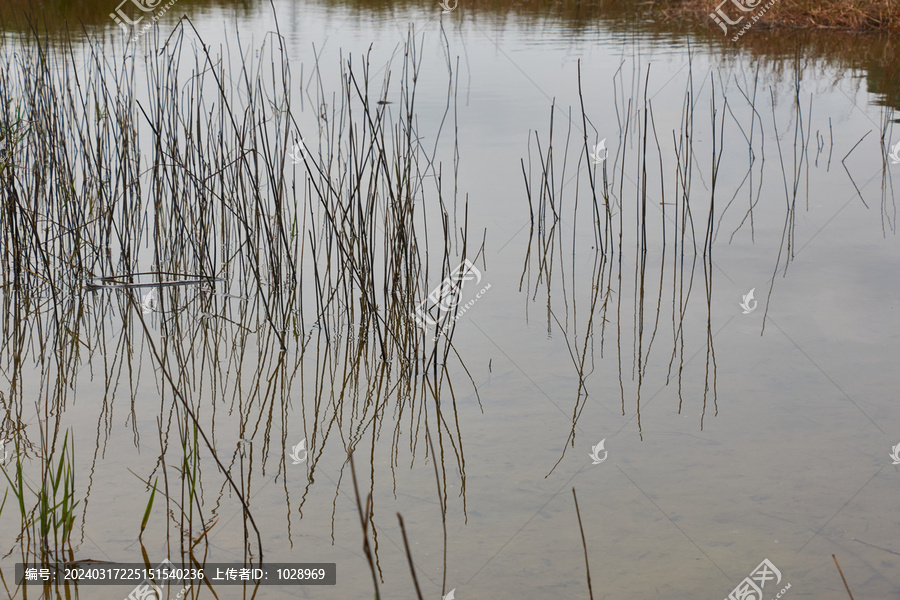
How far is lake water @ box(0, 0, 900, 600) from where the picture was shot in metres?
1.22

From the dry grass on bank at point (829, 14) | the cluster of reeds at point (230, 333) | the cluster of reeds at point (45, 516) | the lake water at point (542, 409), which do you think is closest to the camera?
the cluster of reeds at point (45, 516)

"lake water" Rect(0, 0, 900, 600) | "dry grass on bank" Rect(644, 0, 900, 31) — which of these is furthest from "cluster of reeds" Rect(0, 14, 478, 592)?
"dry grass on bank" Rect(644, 0, 900, 31)

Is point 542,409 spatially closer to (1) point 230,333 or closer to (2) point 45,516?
(1) point 230,333

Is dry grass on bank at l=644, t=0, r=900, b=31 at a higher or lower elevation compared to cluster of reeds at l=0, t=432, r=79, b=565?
higher

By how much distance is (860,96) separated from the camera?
452 centimetres

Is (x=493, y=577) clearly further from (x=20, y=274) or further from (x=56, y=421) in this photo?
(x=20, y=274)

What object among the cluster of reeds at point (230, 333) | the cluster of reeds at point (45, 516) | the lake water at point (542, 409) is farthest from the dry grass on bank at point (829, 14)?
the cluster of reeds at point (45, 516)

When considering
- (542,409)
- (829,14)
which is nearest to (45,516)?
(542,409)

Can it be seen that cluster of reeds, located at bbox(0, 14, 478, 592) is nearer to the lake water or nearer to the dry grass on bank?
the lake water

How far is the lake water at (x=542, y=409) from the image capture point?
122cm

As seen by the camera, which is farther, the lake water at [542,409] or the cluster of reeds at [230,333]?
the cluster of reeds at [230,333]

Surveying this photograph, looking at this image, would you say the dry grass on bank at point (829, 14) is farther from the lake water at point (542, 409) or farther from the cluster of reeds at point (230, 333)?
the cluster of reeds at point (230, 333)

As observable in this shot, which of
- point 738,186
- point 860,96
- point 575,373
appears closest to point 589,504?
point 575,373

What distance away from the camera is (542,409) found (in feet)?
5.38
